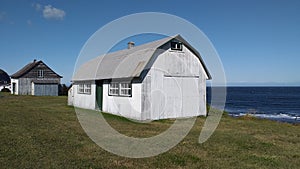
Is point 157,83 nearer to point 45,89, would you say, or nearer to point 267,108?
point 45,89

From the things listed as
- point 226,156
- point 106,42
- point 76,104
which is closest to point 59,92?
point 76,104

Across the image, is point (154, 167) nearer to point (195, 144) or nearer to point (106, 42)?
point (195, 144)

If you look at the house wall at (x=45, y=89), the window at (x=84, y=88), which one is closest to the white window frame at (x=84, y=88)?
the window at (x=84, y=88)

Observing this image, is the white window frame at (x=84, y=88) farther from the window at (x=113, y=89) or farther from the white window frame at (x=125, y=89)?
the white window frame at (x=125, y=89)

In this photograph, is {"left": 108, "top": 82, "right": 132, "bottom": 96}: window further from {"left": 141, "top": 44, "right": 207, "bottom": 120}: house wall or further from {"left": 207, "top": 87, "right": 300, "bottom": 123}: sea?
{"left": 207, "top": 87, "right": 300, "bottom": 123}: sea

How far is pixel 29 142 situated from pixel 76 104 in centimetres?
1758

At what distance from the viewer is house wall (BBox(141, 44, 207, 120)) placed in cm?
1752

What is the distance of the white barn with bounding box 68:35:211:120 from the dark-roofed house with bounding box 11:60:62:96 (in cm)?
3310

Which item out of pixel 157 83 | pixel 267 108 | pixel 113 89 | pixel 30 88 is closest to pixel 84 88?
pixel 113 89

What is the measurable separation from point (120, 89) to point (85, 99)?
7.26 metres

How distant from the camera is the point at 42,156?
8148 mm

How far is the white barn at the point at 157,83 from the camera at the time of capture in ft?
56.9

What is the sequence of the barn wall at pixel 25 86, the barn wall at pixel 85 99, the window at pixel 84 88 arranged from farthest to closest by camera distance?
1. the barn wall at pixel 25 86
2. the window at pixel 84 88
3. the barn wall at pixel 85 99

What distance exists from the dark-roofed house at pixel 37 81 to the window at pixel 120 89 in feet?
114
